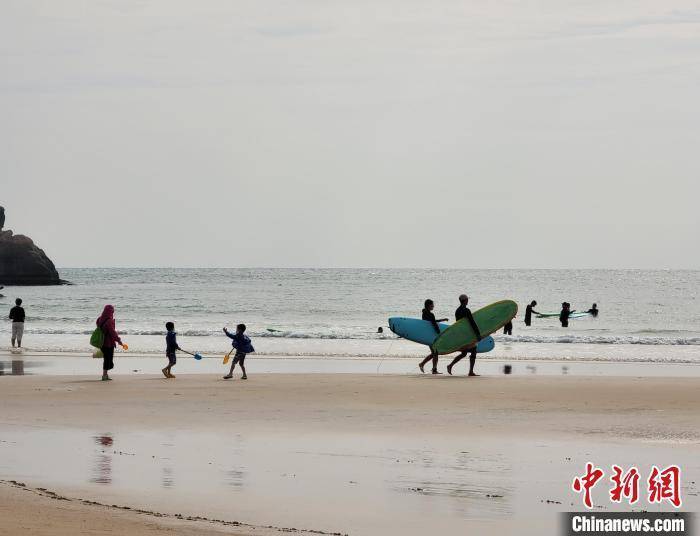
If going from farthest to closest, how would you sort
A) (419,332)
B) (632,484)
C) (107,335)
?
(419,332)
(107,335)
(632,484)

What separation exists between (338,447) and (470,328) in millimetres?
10896

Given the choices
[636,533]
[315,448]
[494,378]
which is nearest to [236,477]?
[315,448]

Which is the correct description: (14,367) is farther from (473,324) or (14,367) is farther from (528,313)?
(528,313)

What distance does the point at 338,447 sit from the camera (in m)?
12.1

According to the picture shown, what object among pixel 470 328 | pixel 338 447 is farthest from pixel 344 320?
pixel 338 447

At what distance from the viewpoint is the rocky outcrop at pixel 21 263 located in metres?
106

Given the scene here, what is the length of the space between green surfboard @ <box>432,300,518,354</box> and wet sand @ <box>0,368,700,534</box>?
276 cm

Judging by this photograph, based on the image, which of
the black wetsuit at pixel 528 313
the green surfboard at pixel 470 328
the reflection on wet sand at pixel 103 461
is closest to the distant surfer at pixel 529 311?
the black wetsuit at pixel 528 313

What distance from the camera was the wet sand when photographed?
28.6ft

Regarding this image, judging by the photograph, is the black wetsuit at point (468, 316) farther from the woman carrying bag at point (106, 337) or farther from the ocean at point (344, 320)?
the woman carrying bag at point (106, 337)

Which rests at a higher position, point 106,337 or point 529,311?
point 529,311

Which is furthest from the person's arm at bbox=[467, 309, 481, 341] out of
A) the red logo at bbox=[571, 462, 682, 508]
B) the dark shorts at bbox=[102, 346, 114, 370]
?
the red logo at bbox=[571, 462, 682, 508]

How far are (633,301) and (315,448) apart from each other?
71622 millimetres

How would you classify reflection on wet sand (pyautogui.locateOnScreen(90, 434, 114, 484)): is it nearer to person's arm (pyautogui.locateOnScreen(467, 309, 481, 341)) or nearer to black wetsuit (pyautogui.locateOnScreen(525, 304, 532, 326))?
person's arm (pyautogui.locateOnScreen(467, 309, 481, 341))
